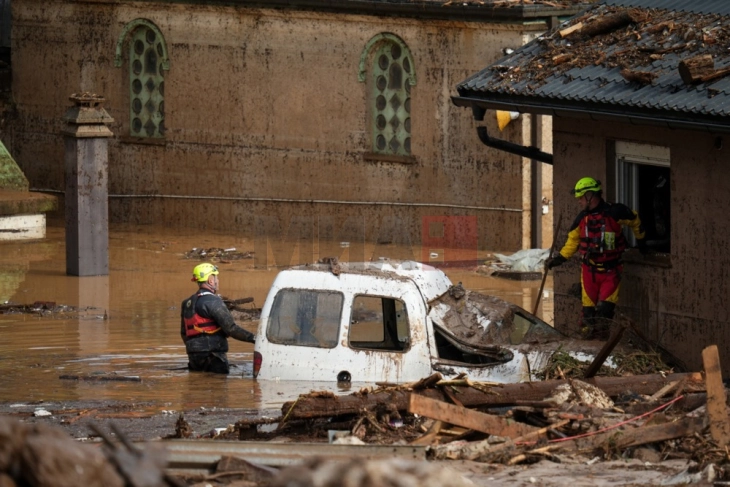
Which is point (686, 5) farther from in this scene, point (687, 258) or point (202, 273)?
point (202, 273)

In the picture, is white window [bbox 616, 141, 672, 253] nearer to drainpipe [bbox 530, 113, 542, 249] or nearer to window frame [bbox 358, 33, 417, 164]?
drainpipe [bbox 530, 113, 542, 249]

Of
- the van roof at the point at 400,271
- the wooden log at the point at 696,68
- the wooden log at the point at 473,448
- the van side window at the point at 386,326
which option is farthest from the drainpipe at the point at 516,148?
the wooden log at the point at 473,448

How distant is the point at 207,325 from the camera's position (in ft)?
50.6

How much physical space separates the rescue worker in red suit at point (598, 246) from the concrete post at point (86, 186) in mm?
10222

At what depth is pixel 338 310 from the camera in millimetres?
13406

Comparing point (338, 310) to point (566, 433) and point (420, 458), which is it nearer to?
point (566, 433)

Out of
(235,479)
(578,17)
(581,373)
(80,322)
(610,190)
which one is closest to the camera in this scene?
(235,479)

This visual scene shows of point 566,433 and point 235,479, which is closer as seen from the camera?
point 235,479

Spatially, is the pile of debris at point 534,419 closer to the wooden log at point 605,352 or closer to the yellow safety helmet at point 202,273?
the wooden log at point 605,352

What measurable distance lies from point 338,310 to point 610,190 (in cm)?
326

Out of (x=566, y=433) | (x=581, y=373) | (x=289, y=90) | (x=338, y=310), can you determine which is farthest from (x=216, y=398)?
(x=289, y=90)

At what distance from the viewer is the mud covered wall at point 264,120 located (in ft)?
83.9

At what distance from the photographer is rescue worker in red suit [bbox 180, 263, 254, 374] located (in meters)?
15.3

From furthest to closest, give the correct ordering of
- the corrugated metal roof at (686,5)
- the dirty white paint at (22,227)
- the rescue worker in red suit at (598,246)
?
1. the dirty white paint at (22,227)
2. the corrugated metal roof at (686,5)
3. the rescue worker in red suit at (598,246)
